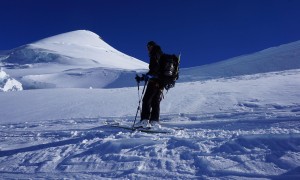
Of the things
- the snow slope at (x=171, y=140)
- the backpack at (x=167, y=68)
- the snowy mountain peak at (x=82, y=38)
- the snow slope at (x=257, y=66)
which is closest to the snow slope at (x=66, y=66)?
the snowy mountain peak at (x=82, y=38)

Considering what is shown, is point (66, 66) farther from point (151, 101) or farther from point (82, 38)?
point (82, 38)

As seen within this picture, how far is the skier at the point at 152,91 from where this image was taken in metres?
5.99

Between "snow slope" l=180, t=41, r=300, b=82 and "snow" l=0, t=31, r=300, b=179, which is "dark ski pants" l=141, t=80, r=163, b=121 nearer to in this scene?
"snow" l=0, t=31, r=300, b=179

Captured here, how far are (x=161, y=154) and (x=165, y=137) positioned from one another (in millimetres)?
745

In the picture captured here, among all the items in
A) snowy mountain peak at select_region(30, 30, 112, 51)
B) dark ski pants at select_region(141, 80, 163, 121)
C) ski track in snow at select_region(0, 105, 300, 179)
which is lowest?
ski track in snow at select_region(0, 105, 300, 179)

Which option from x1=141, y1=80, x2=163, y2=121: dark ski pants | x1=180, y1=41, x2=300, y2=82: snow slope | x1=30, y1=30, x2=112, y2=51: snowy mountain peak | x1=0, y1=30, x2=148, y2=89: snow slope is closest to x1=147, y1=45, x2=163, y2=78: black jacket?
x1=141, y1=80, x2=163, y2=121: dark ski pants

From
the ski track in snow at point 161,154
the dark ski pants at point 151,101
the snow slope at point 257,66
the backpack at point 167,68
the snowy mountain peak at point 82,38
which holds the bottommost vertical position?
the ski track in snow at point 161,154

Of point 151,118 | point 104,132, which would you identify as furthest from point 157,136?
Result: point 151,118

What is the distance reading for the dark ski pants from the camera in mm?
6082

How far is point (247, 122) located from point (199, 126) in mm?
796

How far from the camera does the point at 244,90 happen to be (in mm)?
8891

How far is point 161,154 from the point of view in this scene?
158 inches

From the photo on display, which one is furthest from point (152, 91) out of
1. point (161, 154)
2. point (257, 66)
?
point (257, 66)

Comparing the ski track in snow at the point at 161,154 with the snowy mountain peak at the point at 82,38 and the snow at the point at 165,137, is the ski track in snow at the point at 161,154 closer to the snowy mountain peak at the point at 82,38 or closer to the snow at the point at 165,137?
the snow at the point at 165,137
